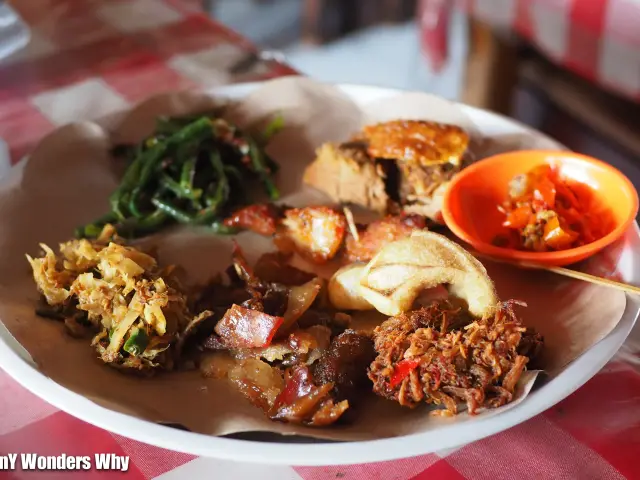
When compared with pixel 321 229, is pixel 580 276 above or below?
above

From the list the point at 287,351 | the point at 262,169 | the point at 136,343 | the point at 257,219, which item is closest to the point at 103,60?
the point at 262,169

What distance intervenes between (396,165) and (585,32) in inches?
70.9

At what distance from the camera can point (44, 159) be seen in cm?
243

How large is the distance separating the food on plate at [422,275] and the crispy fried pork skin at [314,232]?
36 centimetres

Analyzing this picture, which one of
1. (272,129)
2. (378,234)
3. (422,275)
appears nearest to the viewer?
(422,275)

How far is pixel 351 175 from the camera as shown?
2309 millimetres

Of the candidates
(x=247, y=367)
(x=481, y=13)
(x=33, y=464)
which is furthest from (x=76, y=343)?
(x=481, y=13)

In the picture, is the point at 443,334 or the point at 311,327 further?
the point at 311,327

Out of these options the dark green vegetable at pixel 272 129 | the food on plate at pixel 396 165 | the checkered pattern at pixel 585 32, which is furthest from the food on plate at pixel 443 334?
the checkered pattern at pixel 585 32

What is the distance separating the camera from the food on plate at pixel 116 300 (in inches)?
66.5

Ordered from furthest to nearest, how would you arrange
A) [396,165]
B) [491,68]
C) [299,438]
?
1. [491,68]
2. [396,165]
3. [299,438]

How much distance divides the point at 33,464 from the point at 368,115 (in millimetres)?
1715

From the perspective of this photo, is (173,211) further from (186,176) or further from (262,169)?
(262,169)

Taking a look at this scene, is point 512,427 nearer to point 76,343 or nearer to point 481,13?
point 76,343
